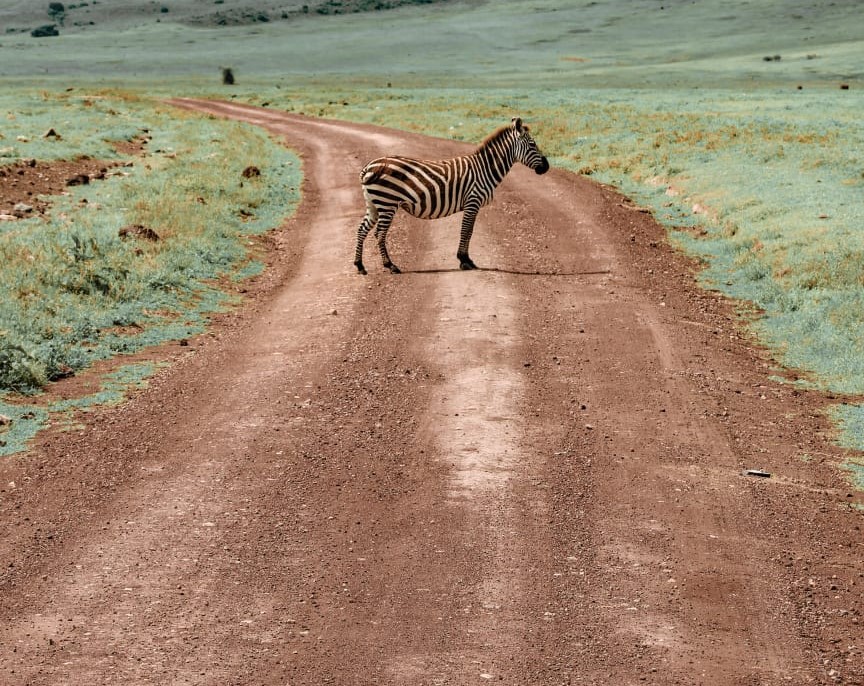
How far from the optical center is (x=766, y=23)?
533ft

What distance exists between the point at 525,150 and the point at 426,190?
9.83 ft

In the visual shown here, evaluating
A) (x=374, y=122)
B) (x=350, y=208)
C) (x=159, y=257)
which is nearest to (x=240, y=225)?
(x=350, y=208)

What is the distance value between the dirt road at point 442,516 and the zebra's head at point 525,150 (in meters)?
6.22

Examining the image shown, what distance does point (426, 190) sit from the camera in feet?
74.8

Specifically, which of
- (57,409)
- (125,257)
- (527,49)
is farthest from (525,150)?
(527,49)

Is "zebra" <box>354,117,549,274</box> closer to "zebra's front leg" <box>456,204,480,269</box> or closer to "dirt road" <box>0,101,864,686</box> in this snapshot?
"zebra's front leg" <box>456,204,480,269</box>

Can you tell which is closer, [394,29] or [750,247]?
[750,247]

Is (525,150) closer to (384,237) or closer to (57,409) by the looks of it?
(384,237)

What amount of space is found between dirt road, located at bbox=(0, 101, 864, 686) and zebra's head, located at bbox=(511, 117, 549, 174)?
245 inches

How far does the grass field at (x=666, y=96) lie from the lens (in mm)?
22234

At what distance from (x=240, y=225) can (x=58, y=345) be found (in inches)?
496

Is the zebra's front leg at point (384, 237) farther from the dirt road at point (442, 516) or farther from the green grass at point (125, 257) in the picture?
the dirt road at point (442, 516)

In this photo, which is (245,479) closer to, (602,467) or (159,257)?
(602,467)

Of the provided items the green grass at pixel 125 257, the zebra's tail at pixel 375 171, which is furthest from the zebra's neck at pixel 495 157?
the green grass at pixel 125 257
